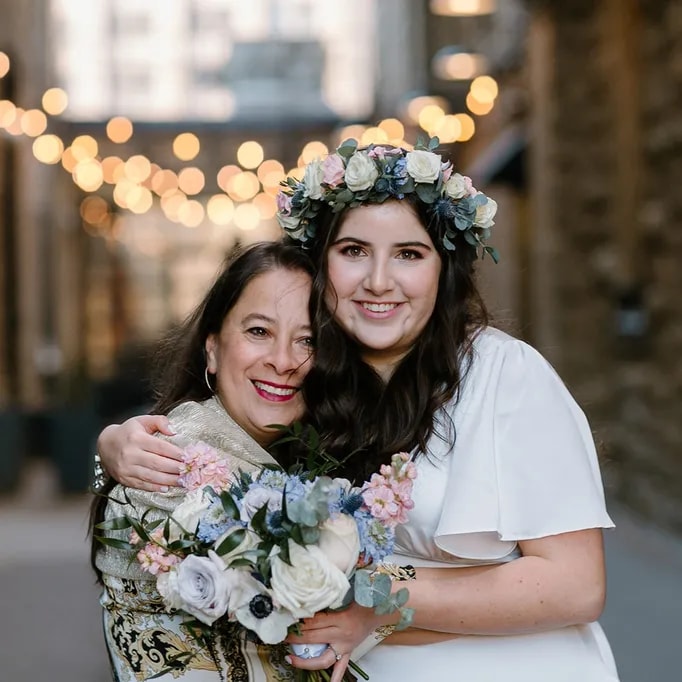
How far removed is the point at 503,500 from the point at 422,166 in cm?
81

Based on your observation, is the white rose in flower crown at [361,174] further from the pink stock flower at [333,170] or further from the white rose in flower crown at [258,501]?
the white rose in flower crown at [258,501]

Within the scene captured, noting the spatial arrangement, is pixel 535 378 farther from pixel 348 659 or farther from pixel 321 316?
pixel 348 659

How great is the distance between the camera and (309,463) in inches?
96.7

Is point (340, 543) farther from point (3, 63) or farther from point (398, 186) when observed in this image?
point (3, 63)

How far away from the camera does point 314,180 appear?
117 inches

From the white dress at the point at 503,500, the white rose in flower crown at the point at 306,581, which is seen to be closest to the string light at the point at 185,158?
the white dress at the point at 503,500

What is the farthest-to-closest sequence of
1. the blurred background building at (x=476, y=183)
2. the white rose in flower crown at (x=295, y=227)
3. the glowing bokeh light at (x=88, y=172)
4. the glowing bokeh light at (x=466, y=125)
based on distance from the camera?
the glowing bokeh light at (x=88, y=172)
the glowing bokeh light at (x=466, y=125)
the blurred background building at (x=476, y=183)
the white rose in flower crown at (x=295, y=227)

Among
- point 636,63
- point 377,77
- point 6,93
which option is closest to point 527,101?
point 636,63

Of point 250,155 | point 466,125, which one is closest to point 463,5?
point 466,125

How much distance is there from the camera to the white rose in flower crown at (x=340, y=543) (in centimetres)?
226

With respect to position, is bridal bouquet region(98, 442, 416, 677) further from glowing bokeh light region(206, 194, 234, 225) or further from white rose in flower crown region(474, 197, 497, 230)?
glowing bokeh light region(206, 194, 234, 225)

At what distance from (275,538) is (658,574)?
6478 mm

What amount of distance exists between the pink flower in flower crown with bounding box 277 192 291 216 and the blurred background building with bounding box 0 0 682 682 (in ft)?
0.49

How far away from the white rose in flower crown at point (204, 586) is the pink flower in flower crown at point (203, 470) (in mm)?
202
